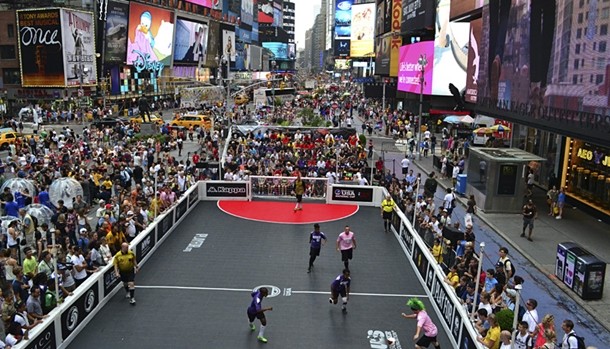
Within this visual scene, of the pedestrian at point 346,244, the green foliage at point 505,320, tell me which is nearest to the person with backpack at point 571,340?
the green foliage at point 505,320

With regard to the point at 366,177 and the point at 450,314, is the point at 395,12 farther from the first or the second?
Result: the point at 450,314

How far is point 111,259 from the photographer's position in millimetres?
14578

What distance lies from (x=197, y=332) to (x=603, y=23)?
18.2 metres

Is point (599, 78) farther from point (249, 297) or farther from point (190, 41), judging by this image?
point (190, 41)

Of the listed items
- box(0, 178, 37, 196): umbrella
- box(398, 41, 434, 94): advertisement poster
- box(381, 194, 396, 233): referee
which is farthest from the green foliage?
box(398, 41, 434, 94): advertisement poster

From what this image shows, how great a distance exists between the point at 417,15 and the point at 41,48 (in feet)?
143

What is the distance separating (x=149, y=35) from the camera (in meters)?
76.4

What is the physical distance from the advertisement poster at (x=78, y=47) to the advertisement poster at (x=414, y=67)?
1480 inches

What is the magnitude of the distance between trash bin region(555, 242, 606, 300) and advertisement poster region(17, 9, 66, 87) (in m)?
57.2

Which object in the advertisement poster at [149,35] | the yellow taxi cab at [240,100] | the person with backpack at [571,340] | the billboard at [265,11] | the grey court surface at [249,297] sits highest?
the billboard at [265,11]

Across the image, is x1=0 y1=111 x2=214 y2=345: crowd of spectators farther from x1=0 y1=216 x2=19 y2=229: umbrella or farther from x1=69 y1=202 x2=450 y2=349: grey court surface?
x1=69 y1=202 x2=450 y2=349: grey court surface

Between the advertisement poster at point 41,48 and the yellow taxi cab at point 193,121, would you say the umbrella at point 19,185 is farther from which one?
the advertisement poster at point 41,48

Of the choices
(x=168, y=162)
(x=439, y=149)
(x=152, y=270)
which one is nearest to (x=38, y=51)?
(x=168, y=162)

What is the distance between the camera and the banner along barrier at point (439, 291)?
1167 cm
